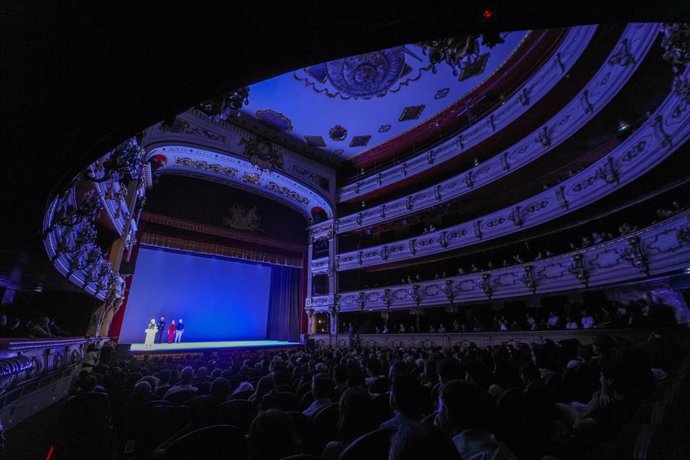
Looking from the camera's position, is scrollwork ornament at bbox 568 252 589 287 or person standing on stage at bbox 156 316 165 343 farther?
person standing on stage at bbox 156 316 165 343

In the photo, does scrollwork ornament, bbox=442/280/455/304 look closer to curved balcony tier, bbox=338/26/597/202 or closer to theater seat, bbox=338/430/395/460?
curved balcony tier, bbox=338/26/597/202

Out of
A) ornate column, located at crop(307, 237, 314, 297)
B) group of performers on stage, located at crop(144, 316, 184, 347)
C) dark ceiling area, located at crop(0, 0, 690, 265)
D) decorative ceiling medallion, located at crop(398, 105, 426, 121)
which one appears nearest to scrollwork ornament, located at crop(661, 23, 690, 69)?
dark ceiling area, located at crop(0, 0, 690, 265)

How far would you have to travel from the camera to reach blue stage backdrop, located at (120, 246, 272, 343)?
14523mm

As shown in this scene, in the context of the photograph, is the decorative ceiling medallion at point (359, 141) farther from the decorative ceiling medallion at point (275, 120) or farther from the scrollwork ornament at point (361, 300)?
the scrollwork ornament at point (361, 300)

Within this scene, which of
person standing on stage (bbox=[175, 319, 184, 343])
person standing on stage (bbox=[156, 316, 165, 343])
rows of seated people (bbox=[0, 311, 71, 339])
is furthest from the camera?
person standing on stage (bbox=[175, 319, 184, 343])

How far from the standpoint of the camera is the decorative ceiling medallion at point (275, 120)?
13680 millimetres

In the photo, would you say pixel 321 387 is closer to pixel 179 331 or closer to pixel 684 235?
pixel 684 235

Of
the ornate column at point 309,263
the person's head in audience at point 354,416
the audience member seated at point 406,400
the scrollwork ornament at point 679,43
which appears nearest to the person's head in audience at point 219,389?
the person's head in audience at point 354,416

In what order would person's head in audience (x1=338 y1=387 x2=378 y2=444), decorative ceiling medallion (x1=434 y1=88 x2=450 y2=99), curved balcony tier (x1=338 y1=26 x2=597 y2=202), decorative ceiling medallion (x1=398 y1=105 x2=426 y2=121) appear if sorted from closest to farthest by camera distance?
person's head in audience (x1=338 y1=387 x2=378 y2=444) < curved balcony tier (x1=338 y1=26 x2=597 y2=202) < decorative ceiling medallion (x1=434 y1=88 x2=450 y2=99) < decorative ceiling medallion (x1=398 y1=105 x2=426 y2=121)

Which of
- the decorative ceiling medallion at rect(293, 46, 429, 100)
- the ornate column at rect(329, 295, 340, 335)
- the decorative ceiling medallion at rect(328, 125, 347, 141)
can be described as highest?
the decorative ceiling medallion at rect(328, 125, 347, 141)

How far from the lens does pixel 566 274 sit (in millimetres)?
9000

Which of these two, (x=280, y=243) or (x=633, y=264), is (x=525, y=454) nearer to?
(x=633, y=264)

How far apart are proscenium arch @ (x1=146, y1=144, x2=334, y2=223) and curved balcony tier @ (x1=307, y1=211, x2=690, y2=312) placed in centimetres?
651

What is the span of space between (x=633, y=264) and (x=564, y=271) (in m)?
1.89
